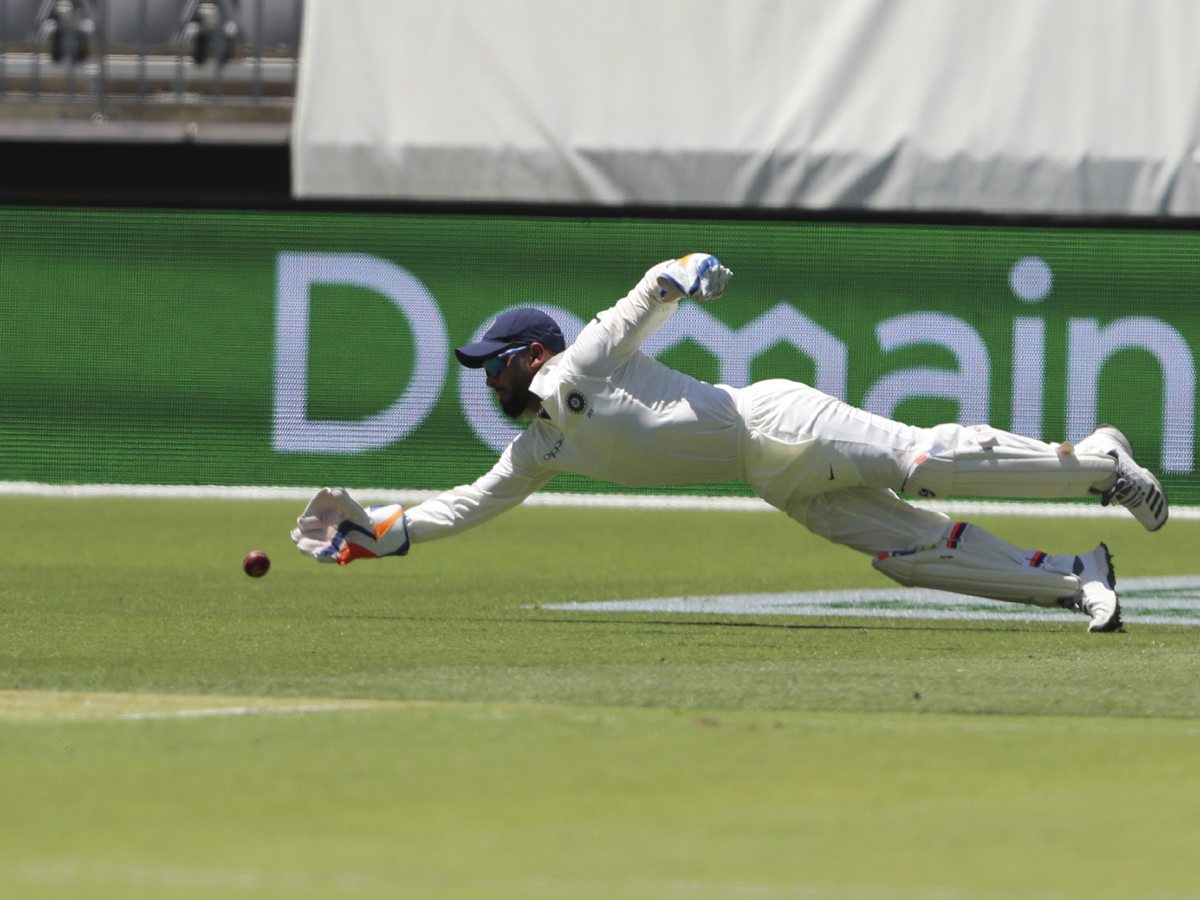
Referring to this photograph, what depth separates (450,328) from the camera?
1233 centimetres

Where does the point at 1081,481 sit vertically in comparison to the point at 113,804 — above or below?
below

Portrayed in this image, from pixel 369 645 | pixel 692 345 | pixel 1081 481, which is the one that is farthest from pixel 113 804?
pixel 692 345

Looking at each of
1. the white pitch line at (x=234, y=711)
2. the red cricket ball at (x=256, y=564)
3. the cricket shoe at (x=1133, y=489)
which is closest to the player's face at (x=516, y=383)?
the red cricket ball at (x=256, y=564)

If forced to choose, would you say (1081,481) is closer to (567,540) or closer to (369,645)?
(369,645)

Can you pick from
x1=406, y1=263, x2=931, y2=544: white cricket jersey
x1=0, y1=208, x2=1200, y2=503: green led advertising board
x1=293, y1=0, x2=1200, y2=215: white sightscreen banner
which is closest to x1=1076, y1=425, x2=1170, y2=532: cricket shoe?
x1=406, y1=263, x2=931, y2=544: white cricket jersey

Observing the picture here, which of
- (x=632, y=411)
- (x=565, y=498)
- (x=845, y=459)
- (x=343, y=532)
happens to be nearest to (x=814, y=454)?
(x=845, y=459)

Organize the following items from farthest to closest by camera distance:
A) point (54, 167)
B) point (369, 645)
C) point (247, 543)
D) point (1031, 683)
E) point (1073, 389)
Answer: point (54, 167) < point (1073, 389) < point (247, 543) < point (369, 645) < point (1031, 683)

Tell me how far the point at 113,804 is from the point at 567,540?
23.2ft

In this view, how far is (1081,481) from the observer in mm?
6336

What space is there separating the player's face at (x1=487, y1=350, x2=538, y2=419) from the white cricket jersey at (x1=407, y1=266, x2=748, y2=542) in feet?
0.24

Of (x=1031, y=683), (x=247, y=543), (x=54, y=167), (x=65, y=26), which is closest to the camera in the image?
(x=1031, y=683)

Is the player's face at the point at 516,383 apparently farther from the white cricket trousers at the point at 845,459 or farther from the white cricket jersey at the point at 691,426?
the white cricket trousers at the point at 845,459

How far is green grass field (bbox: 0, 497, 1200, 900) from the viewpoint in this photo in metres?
2.84

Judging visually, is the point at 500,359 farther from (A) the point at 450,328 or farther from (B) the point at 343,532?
(A) the point at 450,328
